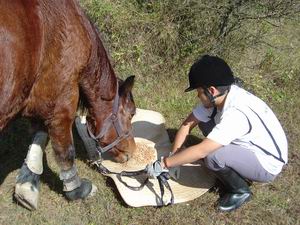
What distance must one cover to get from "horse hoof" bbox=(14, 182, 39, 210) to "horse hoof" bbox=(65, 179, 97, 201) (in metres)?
0.27

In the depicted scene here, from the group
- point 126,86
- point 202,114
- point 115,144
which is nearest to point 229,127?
point 202,114

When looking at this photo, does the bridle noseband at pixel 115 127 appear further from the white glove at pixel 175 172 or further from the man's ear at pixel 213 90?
the man's ear at pixel 213 90

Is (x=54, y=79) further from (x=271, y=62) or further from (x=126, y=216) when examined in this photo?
(x=271, y=62)

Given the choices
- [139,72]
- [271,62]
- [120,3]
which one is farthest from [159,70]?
[271,62]

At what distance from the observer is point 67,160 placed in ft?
12.6

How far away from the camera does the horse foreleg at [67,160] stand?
3.62 m

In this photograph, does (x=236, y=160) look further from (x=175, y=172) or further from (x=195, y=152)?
(x=175, y=172)

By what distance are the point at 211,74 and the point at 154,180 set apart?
3.90 feet

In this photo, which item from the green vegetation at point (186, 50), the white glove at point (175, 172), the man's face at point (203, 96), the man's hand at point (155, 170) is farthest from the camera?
the green vegetation at point (186, 50)

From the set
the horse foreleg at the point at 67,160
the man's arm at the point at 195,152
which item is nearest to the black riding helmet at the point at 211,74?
the man's arm at the point at 195,152

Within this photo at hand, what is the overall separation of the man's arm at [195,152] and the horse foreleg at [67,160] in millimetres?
784

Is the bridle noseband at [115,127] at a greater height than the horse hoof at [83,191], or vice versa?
the bridle noseband at [115,127]

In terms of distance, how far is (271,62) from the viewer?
6324 millimetres

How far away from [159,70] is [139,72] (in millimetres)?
245
